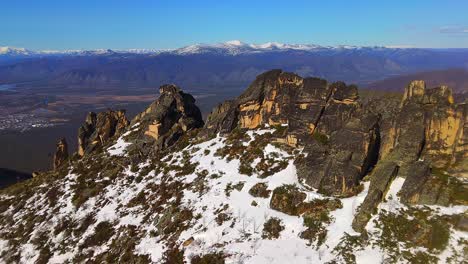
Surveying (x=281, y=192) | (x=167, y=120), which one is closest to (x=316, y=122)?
(x=281, y=192)

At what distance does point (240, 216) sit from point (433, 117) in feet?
70.8

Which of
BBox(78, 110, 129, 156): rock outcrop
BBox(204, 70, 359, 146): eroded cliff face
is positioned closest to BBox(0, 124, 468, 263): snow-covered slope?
BBox(204, 70, 359, 146): eroded cliff face

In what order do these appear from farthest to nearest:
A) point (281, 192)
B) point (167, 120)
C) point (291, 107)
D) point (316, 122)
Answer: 1. point (167, 120)
2. point (291, 107)
3. point (316, 122)
4. point (281, 192)

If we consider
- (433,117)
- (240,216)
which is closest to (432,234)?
(433,117)

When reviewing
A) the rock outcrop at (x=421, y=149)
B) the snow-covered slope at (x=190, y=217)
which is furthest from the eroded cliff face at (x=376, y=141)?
the snow-covered slope at (x=190, y=217)

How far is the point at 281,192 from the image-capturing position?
1423 inches

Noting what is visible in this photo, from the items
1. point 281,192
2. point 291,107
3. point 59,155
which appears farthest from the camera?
point 59,155

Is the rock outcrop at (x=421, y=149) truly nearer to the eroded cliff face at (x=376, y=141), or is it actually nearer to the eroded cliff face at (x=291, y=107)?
the eroded cliff face at (x=376, y=141)

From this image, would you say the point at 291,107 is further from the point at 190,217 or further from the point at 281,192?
the point at 190,217

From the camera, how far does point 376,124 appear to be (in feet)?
126

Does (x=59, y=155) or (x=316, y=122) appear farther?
(x=59, y=155)

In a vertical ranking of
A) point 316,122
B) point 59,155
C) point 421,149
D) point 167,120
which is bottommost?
point 59,155

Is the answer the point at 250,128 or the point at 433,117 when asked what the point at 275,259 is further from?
the point at 250,128

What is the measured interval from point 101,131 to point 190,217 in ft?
141
